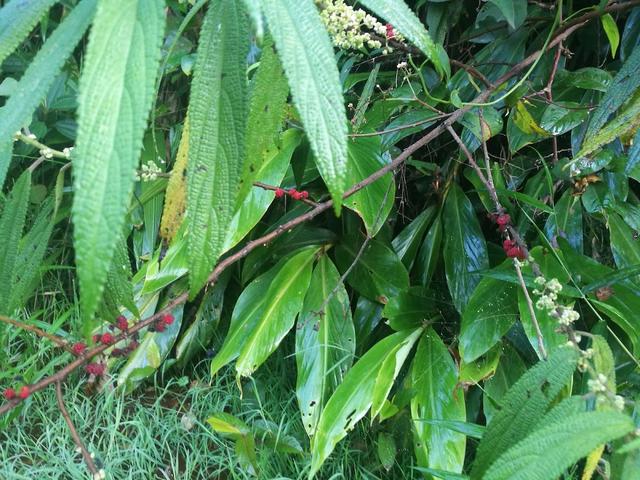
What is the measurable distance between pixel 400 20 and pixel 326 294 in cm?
108

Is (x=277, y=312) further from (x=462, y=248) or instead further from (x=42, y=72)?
(x=42, y=72)

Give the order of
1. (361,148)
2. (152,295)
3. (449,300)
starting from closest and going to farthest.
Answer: (361,148)
(449,300)
(152,295)

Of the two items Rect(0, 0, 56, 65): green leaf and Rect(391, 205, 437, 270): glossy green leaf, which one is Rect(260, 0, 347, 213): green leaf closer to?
Rect(0, 0, 56, 65): green leaf

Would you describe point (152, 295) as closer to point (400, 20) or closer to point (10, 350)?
point (10, 350)

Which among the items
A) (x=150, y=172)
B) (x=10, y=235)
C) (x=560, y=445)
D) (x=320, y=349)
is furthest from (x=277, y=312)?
(x=560, y=445)

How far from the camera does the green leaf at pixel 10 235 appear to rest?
0.71 meters

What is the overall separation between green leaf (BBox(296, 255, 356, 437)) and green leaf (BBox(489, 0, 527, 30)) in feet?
2.21

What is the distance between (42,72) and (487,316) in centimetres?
101

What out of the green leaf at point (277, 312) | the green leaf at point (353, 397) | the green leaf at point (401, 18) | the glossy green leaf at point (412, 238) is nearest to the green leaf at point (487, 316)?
the green leaf at point (353, 397)

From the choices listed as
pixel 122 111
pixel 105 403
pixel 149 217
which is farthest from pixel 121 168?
pixel 149 217

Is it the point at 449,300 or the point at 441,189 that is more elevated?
the point at 441,189

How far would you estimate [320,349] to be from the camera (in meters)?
1.44

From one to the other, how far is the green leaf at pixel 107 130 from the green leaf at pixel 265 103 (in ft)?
0.70

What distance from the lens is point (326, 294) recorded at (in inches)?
59.2
